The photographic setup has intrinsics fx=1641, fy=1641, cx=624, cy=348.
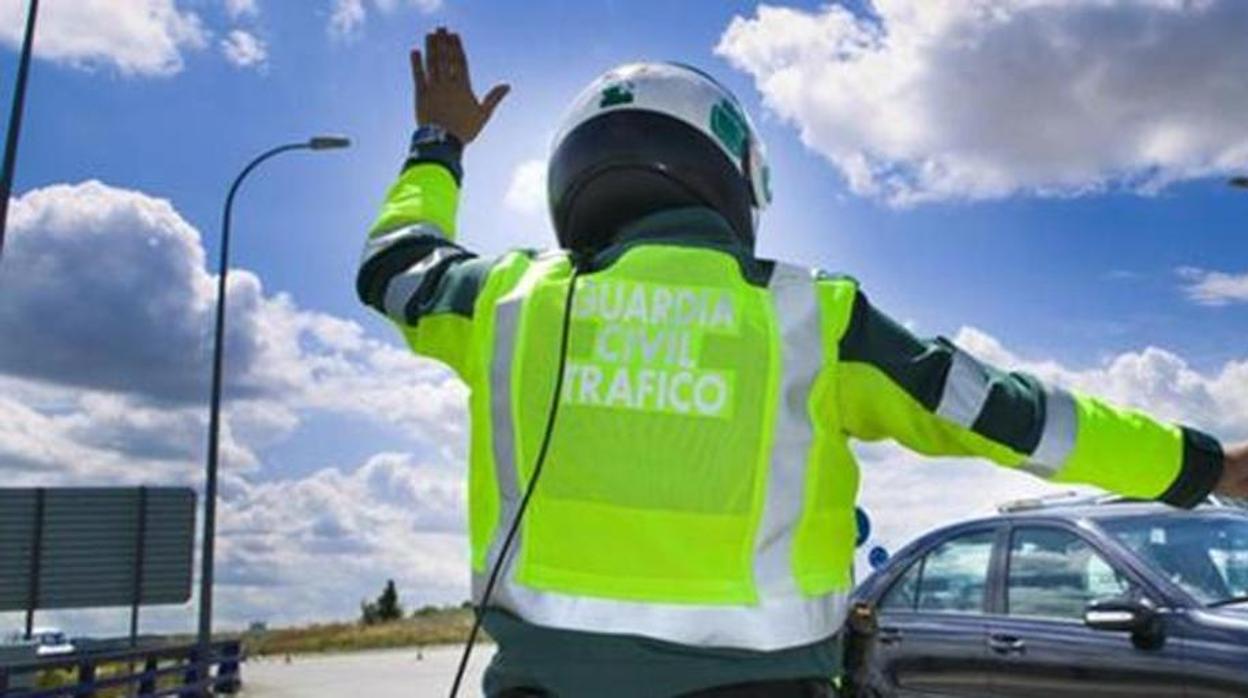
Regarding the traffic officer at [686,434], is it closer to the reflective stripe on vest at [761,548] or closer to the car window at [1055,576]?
the reflective stripe on vest at [761,548]

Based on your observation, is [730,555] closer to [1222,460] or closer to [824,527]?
[824,527]

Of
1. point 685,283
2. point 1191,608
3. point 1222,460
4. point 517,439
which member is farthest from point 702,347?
point 1191,608

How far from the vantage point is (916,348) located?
2.58 m

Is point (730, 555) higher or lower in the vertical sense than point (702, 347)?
lower

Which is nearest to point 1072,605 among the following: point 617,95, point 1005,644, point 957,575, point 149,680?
point 1005,644

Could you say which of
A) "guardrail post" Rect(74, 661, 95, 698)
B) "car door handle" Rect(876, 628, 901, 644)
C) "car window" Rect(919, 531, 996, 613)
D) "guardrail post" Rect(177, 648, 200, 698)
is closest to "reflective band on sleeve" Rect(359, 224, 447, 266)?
"car window" Rect(919, 531, 996, 613)

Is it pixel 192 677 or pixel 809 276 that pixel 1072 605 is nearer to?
pixel 809 276

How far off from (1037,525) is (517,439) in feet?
20.7

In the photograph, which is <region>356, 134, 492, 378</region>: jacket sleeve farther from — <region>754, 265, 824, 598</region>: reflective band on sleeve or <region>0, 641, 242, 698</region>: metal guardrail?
<region>0, 641, 242, 698</region>: metal guardrail

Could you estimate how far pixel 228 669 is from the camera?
72.6 feet

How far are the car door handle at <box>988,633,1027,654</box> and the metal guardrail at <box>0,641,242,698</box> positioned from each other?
7265 mm

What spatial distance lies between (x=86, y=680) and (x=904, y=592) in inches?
339

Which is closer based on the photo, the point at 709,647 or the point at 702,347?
the point at 709,647

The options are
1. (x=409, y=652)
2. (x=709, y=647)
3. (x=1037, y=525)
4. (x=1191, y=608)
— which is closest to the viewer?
(x=709, y=647)
